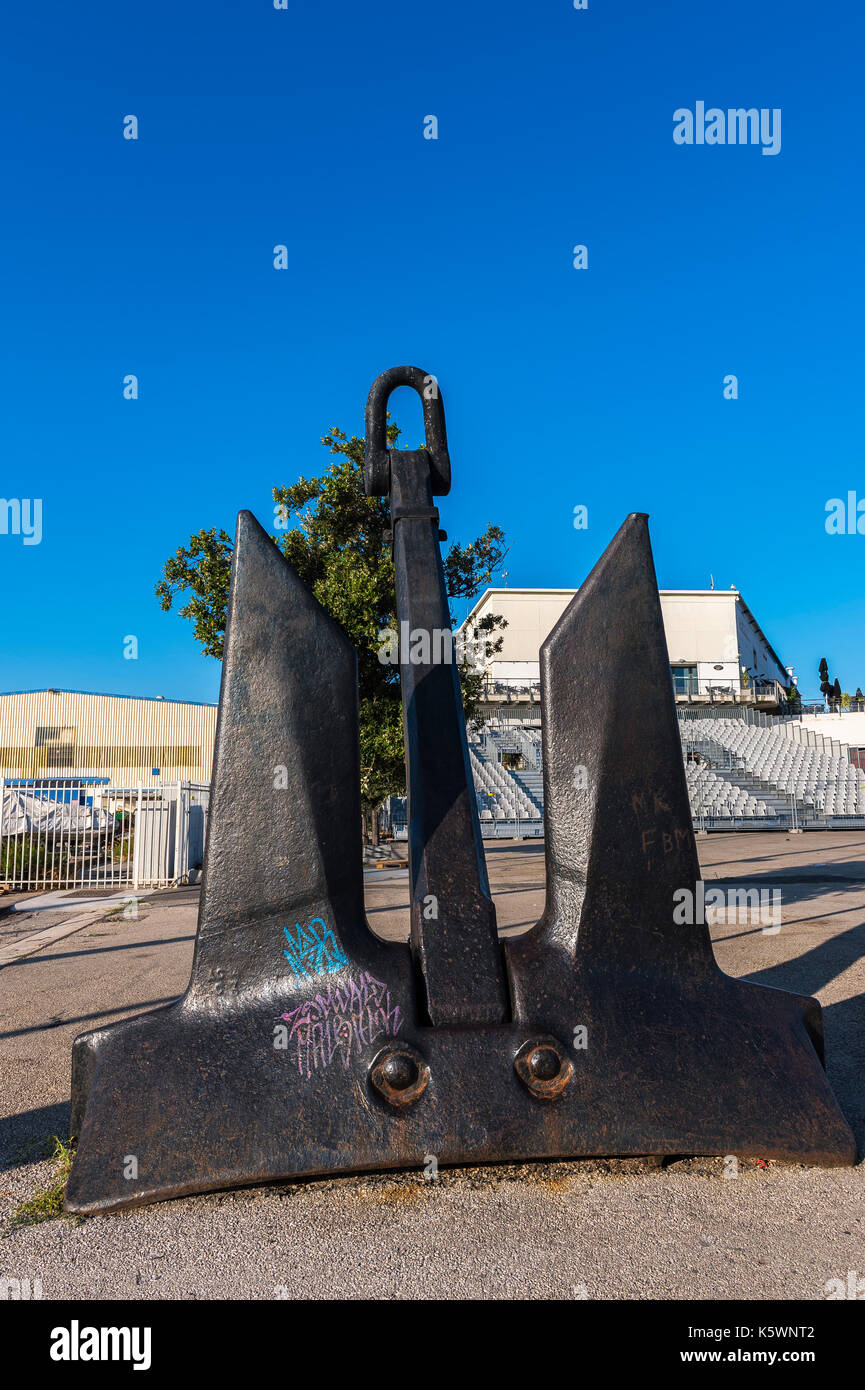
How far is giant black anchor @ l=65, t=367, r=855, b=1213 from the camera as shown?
2367 millimetres

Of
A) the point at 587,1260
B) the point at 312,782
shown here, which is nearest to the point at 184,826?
the point at 312,782

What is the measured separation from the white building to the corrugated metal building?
16356 millimetres

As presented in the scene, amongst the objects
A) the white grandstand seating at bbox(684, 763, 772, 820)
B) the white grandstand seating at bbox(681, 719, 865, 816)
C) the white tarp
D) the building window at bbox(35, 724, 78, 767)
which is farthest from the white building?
the white tarp

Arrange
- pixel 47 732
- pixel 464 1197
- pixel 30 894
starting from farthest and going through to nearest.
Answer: pixel 47 732
pixel 30 894
pixel 464 1197

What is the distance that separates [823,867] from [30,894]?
11.9 metres

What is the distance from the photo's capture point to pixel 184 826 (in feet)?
42.3

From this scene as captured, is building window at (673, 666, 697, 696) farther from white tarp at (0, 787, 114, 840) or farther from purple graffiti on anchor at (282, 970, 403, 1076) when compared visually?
purple graffiti on anchor at (282, 970, 403, 1076)

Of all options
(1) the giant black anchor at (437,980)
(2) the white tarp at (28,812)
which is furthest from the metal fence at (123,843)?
(1) the giant black anchor at (437,980)

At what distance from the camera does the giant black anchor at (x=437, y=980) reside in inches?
93.2

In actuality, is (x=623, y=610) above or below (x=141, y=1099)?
above

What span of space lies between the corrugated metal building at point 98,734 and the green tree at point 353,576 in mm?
27412

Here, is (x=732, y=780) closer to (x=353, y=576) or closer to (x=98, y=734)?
(x=353, y=576)

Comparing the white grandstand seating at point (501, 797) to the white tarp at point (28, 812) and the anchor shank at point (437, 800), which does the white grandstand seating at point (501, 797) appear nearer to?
the white tarp at point (28, 812)
